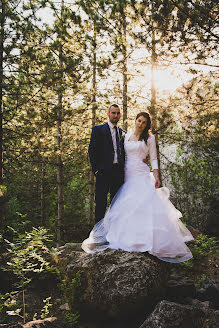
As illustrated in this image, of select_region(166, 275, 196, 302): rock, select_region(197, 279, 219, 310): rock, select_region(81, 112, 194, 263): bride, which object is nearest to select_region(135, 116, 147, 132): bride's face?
select_region(81, 112, 194, 263): bride

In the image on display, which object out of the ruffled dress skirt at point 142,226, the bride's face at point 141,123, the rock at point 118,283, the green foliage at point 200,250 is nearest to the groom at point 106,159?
the ruffled dress skirt at point 142,226

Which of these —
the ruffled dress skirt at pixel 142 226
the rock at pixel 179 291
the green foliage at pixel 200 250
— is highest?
the ruffled dress skirt at pixel 142 226

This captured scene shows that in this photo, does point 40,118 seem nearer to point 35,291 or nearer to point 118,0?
point 118,0

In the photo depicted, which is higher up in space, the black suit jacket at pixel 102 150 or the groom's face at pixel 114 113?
the groom's face at pixel 114 113

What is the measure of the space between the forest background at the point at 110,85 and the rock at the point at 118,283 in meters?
1.53

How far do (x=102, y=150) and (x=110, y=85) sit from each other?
18.2 feet

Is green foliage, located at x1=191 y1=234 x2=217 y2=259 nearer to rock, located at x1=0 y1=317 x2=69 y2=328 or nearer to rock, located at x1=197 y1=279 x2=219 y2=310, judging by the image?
rock, located at x1=197 y1=279 x2=219 y2=310

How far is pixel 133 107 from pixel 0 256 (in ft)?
20.6

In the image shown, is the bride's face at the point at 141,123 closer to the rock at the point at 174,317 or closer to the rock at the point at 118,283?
the rock at the point at 118,283

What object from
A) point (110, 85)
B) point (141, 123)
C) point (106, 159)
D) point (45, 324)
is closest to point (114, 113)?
point (141, 123)

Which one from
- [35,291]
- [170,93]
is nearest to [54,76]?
[170,93]

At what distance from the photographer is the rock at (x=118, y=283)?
324 centimetres

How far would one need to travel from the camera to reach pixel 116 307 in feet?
10.6

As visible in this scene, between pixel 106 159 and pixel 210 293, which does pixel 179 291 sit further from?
pixel 106 159
